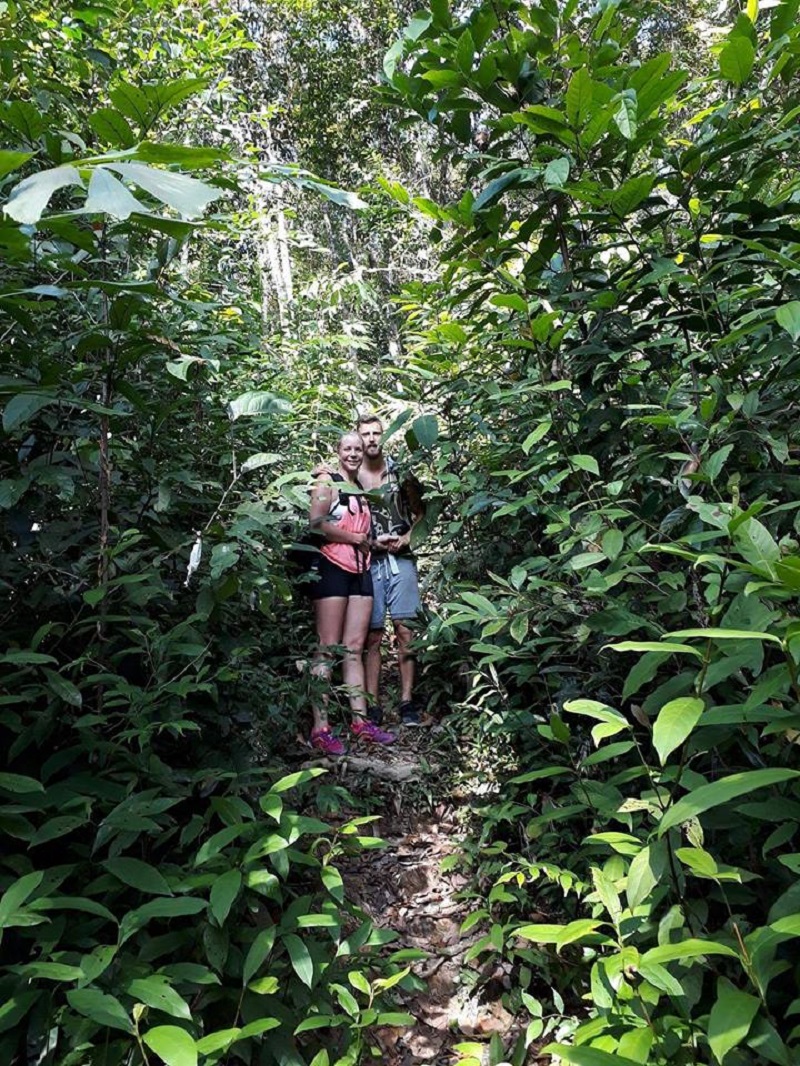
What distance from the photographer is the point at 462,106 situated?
2.34 metres

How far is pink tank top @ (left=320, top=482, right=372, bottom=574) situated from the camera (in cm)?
397

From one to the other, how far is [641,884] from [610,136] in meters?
2.22

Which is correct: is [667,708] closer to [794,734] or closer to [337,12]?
[794,734]

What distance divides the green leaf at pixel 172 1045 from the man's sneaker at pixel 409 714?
2960 millimetres

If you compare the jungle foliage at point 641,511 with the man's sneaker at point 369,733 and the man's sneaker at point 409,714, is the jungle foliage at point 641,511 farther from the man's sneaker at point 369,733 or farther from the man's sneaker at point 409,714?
the man's sneaker at point 409,714

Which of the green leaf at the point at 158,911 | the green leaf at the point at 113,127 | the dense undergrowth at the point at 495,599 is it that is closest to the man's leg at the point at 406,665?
the dense undergrowth at the point at 495,599

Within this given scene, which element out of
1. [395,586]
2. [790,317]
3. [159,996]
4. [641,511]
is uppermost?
[790,317]

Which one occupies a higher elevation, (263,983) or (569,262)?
(569,262)

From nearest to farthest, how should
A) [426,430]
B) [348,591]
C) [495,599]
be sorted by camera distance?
[426,430]
[495,599]
[348,591]

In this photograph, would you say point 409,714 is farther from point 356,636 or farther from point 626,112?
point 626,112

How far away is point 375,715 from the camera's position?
14.1 ft

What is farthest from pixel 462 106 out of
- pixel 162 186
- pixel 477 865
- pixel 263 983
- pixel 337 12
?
pixel 337 12

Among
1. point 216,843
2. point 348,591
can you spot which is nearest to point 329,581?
point 348,591

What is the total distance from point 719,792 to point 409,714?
333 centimetres
